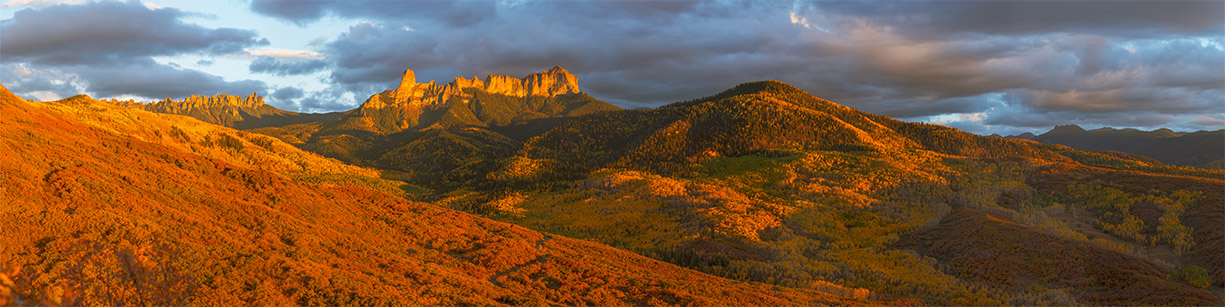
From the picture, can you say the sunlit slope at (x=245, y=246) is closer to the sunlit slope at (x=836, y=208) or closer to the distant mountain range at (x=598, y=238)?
the distant mountain range at (x=598, y=238)

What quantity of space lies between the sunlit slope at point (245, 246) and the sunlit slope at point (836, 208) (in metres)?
27.2

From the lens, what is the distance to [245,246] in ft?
80.7

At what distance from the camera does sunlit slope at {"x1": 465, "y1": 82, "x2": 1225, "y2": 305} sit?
199 ft

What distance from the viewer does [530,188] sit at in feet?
565

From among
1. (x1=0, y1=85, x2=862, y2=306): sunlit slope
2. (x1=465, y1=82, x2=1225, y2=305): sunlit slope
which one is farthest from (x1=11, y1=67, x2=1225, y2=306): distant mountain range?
(x1=465, y1=82, x2=1225, y2=305): sunlit slope

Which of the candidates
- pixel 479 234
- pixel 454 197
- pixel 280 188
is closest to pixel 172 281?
pixel 280 188

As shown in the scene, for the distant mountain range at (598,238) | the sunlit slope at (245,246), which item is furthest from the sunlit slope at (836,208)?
the sunlit slope at (245,246)

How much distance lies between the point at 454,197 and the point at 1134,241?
153 m

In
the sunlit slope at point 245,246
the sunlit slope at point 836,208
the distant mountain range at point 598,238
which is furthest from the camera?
the sunlit slope at point 836,208

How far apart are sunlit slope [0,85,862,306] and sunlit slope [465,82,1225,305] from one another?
89.1 ft

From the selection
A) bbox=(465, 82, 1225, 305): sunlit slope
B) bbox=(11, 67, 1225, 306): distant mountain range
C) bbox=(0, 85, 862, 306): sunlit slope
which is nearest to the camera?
bbox=(0, 85, 862, 306): sunlit slope

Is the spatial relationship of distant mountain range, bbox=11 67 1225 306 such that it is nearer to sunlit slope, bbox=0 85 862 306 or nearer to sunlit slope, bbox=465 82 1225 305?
sunlit slope, bbox=0 85 862 306

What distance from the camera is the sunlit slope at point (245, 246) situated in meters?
19.0

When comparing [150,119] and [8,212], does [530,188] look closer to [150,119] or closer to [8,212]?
[150,119]
